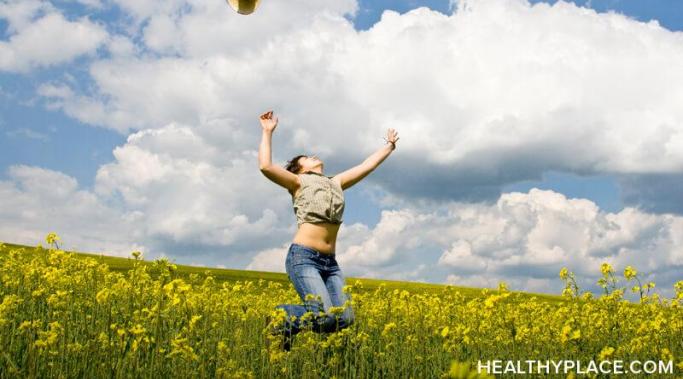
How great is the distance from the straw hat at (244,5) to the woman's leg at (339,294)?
2.93 m

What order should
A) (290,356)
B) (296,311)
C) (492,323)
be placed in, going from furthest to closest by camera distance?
(492,323)
(296,311)
(290,356)

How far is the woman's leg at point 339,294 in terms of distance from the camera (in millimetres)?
5953

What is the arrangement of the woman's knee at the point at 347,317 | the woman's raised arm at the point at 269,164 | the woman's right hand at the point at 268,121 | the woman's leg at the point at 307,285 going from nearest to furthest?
the woman's leg at the point at 307,285 < the woman's knee at the point at 347,317 < the woman's raised arm at the point at 269,164 < the woman's right hand at the point at 268,121

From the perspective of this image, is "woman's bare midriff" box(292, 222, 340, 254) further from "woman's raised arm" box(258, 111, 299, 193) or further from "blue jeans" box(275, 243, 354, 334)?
"woman's raised arm" box(258, 111, 299, 193)

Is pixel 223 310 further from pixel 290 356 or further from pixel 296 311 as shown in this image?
pixel 290 356

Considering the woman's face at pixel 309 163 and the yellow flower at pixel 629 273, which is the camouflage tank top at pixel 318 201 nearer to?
the woman's face at pixel 309 163

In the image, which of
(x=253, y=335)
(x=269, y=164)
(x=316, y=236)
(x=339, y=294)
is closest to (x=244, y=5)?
(x=269, y=164)

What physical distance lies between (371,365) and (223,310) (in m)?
3.50

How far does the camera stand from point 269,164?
6117 millimetres

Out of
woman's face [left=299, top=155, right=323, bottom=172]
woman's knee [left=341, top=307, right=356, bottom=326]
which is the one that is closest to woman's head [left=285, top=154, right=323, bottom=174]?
woman's face [left=299, top=155, right=323, bottom=172]

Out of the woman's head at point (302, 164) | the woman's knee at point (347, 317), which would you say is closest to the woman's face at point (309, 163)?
the woman's head at point (302, 164)

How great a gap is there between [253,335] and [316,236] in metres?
2.21

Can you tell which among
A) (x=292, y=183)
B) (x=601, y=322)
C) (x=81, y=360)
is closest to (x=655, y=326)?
(x=601, y=322)

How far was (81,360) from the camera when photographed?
4922mm
